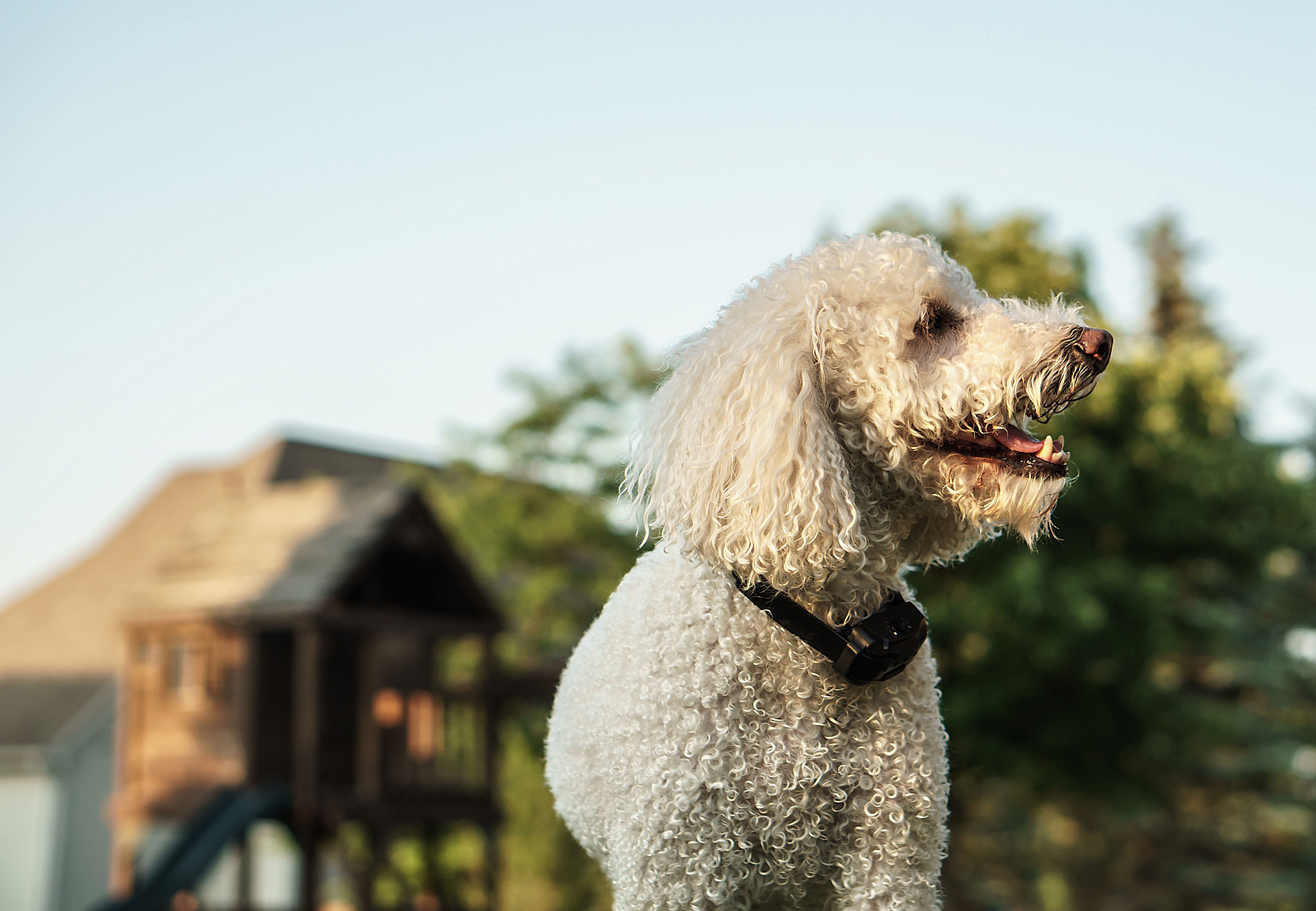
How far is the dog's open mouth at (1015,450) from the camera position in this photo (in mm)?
2434

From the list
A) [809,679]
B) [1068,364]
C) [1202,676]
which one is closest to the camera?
[1068,364]

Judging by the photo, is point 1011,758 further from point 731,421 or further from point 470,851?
point 731,421

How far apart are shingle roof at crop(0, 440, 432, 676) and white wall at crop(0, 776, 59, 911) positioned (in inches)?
104

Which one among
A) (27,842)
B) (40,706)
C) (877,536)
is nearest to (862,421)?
(877,536)

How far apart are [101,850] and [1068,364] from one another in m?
23.0

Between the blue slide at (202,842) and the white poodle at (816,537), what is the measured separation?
11855 millimetres

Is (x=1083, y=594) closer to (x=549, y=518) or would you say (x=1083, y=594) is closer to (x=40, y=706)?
(x=549, y=518)

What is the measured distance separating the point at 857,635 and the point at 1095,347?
742 mm

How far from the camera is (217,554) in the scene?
1705 centimetres

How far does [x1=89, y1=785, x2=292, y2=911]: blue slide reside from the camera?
12.7m

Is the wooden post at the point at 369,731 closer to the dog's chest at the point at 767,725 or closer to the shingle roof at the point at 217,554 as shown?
the shingle roof at the point at 217,554

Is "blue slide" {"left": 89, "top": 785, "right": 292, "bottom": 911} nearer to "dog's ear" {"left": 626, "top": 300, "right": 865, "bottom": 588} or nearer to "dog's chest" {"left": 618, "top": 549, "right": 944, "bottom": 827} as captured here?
"dog's chest" {"left": 618, "top": 549, "right": 944, "bottom": 827}

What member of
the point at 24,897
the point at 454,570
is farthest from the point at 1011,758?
the point at 24,897

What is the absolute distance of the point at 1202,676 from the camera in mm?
25875
